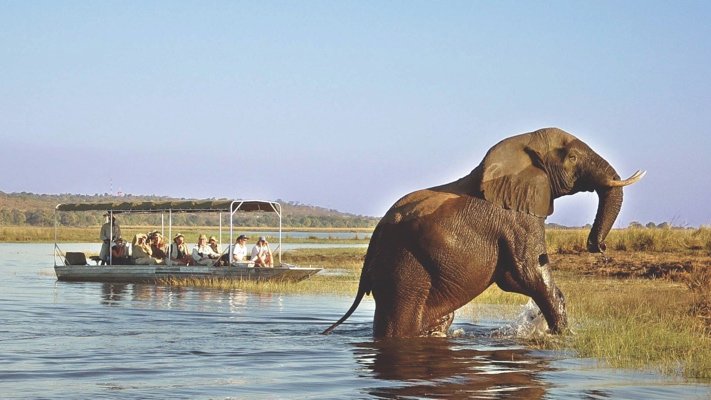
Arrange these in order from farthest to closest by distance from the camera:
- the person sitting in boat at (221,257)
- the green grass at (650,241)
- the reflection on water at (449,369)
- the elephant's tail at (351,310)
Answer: the green grass at (650,241)
the person sitting in boat at (221,257)
the elephant's tail at (351,310)
the reflection on water at (449,369)

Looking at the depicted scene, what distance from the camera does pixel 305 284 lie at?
92.7ft

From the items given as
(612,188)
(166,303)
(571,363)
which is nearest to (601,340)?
Result: (571,363)

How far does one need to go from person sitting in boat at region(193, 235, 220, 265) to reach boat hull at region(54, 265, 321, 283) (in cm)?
132

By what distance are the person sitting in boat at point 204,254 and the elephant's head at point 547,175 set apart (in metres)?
18.1

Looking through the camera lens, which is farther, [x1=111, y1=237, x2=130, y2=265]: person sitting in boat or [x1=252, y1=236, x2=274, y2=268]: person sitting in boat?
[x1=111, y1=237, x2=130, y2=265]: person sitting in boat

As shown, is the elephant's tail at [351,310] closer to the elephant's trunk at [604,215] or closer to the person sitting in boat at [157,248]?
the elephant's trunk at [604,215]

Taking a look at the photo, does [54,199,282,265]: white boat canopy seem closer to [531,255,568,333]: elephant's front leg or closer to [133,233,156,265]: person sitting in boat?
[133,233,156,265]: person sitting in boat

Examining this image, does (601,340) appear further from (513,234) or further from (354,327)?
(354,327)

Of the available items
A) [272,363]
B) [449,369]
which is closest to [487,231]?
[449,369]

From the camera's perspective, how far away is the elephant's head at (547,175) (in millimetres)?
13125

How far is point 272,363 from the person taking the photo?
12906mm

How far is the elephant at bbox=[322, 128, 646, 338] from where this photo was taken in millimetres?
13047

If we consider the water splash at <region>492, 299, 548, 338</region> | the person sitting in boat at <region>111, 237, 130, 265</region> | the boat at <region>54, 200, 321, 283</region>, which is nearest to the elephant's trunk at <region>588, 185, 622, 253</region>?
the water splash at <region>492, 299, 548, 338</region>

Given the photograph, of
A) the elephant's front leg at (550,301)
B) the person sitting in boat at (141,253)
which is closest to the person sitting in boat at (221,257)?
the person sitting in boat at (141,253)
